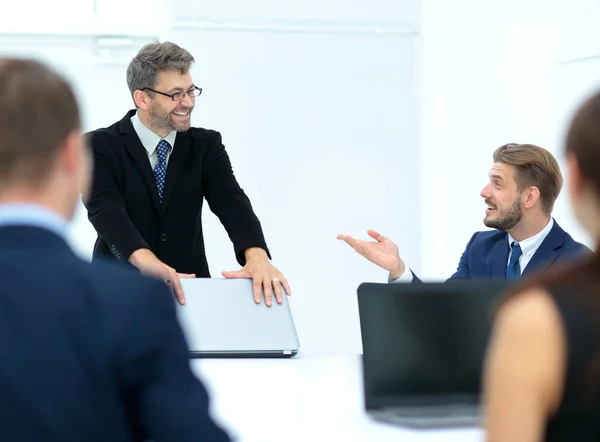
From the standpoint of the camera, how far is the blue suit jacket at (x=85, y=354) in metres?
1.04

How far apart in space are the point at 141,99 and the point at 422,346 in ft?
6.77

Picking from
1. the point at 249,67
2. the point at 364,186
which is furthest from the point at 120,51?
the point at 364,186

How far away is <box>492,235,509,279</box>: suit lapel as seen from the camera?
3695 mm

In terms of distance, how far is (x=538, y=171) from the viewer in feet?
13.1

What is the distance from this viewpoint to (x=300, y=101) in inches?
226

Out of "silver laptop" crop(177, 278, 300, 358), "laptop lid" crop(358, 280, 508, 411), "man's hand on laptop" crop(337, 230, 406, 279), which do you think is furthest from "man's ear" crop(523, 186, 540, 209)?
"laptop lid" crop(358, 280, 508, 411)

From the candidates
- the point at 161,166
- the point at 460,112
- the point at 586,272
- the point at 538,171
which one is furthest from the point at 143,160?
the point at 460,112

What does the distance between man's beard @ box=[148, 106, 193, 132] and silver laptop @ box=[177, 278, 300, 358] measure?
0.96 m

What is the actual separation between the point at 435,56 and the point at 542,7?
712 millimetres

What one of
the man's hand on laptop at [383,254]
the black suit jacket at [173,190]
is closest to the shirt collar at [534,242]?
the man's hand on laptop at [383,254]

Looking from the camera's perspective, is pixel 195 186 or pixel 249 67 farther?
pixel 249 67

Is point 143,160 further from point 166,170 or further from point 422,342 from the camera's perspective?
point 422,342

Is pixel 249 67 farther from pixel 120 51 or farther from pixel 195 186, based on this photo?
pixel 195 186

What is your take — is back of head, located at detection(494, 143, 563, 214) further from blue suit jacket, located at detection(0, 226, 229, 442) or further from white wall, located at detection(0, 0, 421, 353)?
blue suit jacket, located at detection(0, 226, 229, 442)
